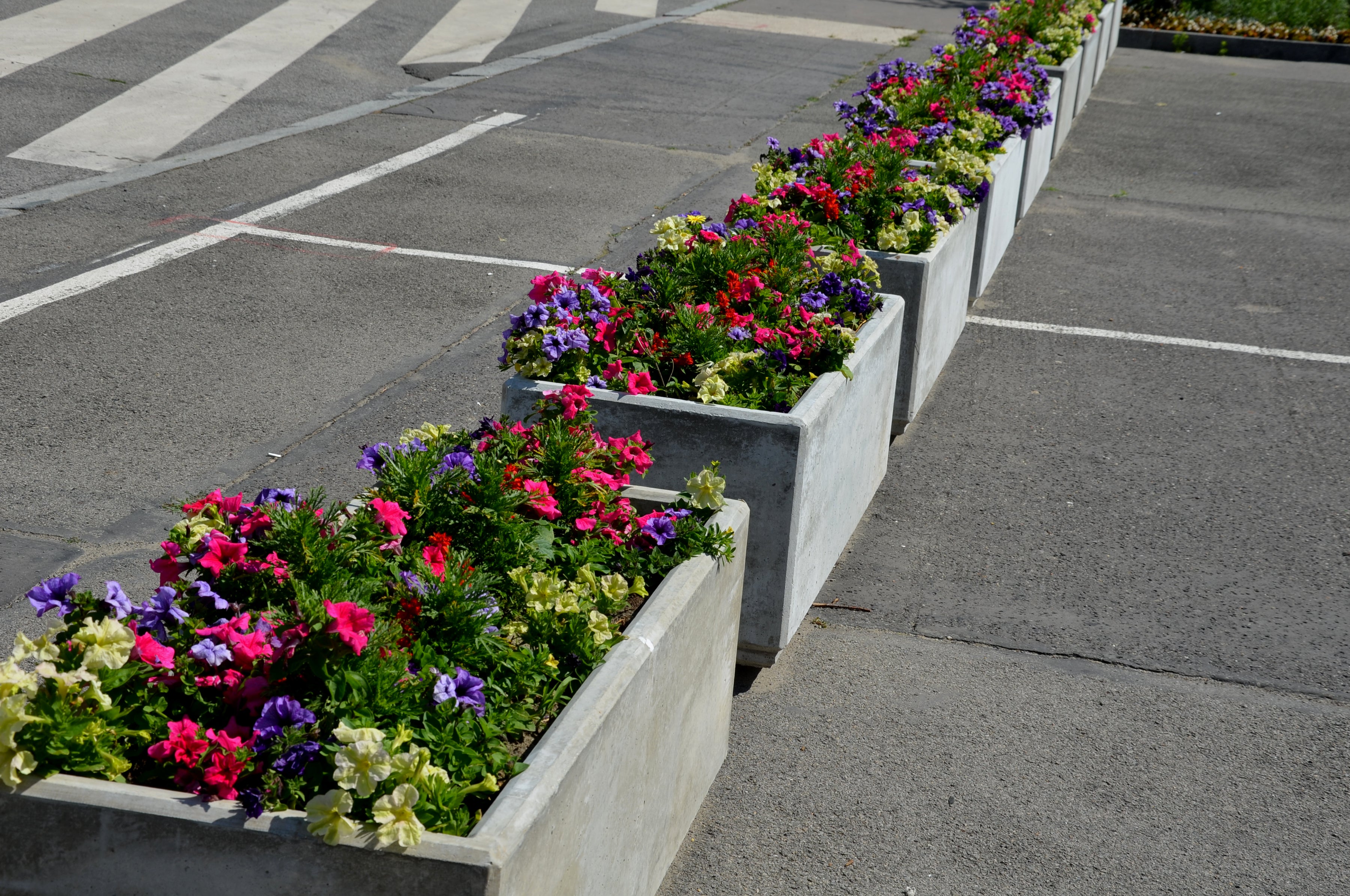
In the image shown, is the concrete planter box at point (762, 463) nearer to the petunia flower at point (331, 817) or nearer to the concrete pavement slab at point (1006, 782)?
the concrete pavement slab at point (1006, 782)

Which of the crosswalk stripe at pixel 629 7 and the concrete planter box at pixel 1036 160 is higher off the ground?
the crosswalk stripe at pixel 629 7

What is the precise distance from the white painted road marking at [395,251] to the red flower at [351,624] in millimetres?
5935

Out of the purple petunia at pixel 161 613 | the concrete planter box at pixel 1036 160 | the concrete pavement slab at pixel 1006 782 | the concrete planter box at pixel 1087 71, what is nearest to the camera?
the purple petunia at pixel 161 613

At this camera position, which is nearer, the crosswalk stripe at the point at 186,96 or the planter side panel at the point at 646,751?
the planter side panel at the point at 646,751

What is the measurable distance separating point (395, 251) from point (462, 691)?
6.36 meters

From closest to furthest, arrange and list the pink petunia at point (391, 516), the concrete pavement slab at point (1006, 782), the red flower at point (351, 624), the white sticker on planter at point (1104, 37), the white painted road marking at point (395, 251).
→ the red flower at point (351, 624), the pink petunia at point (391, 516), the concrete pavement slab at point (1006, 782), the white painted road marking at point (395, 251), the white sticker on planter at point (1104, 37)

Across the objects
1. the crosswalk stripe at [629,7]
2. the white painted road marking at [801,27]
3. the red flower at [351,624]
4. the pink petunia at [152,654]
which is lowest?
the pink petunia at [152,654]

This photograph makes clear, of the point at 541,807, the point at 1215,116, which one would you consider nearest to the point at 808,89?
the point at 1215,116

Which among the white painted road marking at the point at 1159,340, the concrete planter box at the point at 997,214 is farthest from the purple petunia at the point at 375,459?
the white painted road marking at the point at 1159,340

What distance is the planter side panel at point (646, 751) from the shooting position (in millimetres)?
2344

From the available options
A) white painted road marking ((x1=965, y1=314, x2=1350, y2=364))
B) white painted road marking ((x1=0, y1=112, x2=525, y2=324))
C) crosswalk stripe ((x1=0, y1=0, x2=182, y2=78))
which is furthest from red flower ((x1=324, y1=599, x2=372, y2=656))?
crosswalk stripe ((x1=0, y1=0, x2=182, y2=78))

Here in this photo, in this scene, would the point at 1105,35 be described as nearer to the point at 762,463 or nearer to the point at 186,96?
the point at 186,96

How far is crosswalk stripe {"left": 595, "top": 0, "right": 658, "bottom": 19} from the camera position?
19422 mm

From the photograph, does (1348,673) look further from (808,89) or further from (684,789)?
(808,89)
